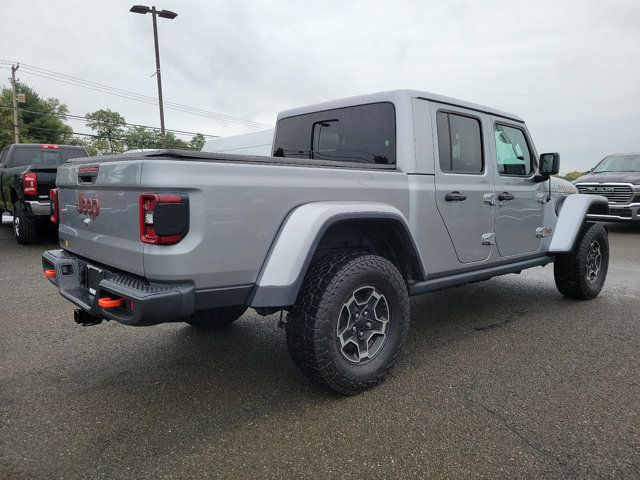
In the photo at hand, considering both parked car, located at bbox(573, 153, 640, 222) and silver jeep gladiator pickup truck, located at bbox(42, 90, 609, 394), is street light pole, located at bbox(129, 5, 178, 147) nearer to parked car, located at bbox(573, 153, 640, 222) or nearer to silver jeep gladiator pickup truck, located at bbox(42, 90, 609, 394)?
parked car, located at bbox(573, 153, 640, 222)

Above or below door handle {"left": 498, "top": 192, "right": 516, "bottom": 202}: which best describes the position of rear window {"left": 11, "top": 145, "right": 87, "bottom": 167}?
above

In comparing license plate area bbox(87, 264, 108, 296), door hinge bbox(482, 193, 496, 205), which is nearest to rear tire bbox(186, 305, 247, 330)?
license plate area bbox(87, 264, 108, 296)

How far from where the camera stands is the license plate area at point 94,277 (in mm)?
2567

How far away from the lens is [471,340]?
12.2ft

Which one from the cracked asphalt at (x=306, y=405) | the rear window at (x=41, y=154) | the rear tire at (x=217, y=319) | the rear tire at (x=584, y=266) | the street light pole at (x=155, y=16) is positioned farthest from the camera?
the street light pole at (x=155, y=16)

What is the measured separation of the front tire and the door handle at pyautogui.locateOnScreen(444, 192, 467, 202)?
0.81 metres

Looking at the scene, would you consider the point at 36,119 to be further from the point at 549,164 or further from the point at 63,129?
the point at 549,164

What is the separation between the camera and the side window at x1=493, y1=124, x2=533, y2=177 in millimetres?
3996

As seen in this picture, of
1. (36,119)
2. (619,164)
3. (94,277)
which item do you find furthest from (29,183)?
(36,119)

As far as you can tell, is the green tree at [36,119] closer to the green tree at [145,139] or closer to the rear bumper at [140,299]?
the green tree at [145,139]

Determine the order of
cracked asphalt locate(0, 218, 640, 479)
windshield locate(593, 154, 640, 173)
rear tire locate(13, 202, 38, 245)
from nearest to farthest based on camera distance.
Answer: cracked asphalt locate(0, 218, 640, 479) < rear tire locate(13, 202, 38, 245) < windshield locate(593, 154, 640, 173)

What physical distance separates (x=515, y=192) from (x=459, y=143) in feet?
2.73

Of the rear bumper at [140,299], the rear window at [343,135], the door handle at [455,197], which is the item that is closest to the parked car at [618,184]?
the door handle at [455,197]

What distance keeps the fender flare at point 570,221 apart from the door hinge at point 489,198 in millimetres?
1200
